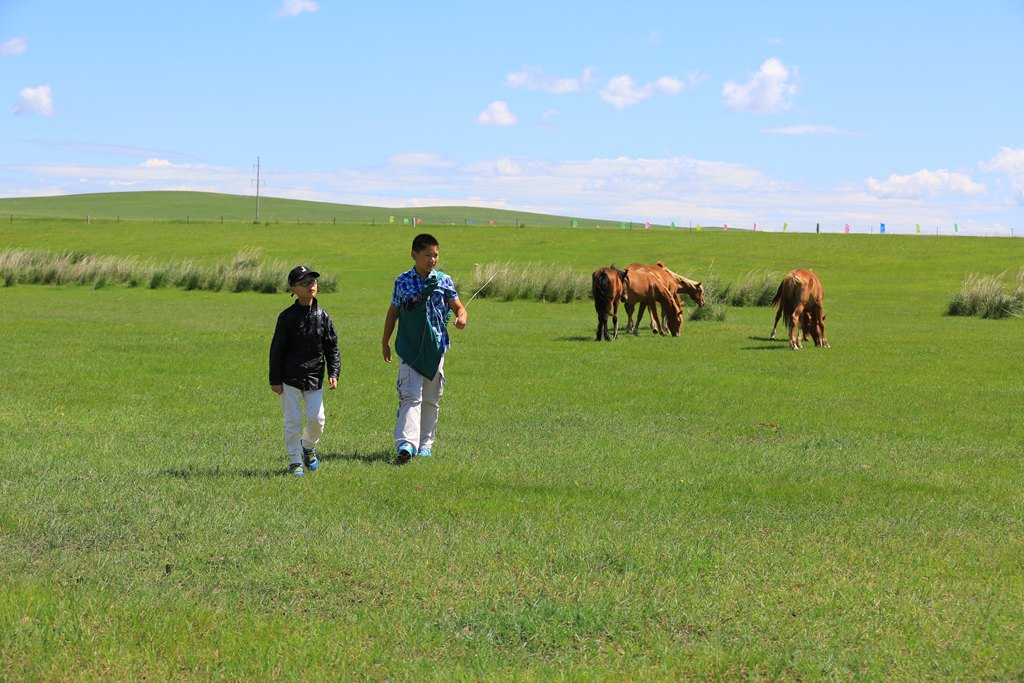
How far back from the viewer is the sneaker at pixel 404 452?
33.9 feet

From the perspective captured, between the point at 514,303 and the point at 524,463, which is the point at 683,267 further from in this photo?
the point at 524,463

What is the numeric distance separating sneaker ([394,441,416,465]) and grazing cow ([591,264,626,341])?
14141 millimetres

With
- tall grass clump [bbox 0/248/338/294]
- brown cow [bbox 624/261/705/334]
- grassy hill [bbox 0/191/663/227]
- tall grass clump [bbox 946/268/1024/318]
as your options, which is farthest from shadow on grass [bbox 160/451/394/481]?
grassy hill [bbox 0/191/663/227]

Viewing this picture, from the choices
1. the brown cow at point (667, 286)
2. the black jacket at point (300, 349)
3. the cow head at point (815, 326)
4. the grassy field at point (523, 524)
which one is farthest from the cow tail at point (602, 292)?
the black jacket at point (300, 349)

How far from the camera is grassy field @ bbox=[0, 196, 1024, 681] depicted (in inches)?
219

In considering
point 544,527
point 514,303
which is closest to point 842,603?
point 544,527

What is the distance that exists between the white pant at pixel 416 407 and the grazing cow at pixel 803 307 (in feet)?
45.5

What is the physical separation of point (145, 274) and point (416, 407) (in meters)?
37.4

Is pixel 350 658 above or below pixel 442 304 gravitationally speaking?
below

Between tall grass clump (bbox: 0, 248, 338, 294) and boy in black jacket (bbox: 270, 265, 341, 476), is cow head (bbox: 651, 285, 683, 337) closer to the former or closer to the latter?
boy in black jacket (bbox: 270, 265, 341, 476)

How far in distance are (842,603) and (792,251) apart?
65.5 m

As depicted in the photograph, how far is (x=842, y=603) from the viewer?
6.32 m

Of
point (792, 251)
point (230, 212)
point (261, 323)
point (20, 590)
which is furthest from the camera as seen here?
point (230, 212)

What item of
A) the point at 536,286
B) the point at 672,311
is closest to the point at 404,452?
the point at 672,311
